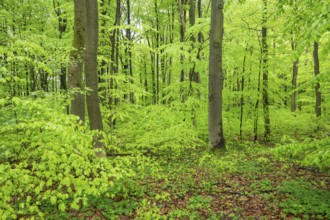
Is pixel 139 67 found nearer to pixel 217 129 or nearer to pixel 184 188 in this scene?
pixel 217 129

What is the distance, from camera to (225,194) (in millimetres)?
6164

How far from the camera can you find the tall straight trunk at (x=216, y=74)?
9.04m

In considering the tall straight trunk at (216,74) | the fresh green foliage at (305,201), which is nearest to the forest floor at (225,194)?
the fresh green foliage at (305,201)

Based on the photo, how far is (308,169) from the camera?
7812 mm

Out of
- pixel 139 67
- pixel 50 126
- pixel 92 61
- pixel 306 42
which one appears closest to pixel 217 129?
pixel 92 61

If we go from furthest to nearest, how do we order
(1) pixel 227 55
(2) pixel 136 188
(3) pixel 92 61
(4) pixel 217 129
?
1. (1) pixel 227 55
2. (4) pixel 217 129
3. (3) pixel 92 61
4. (2) pixel 136 188

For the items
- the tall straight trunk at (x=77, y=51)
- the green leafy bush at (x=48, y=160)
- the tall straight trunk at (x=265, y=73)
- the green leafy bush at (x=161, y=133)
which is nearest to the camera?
the green leafy bush at (x=48, y=160)

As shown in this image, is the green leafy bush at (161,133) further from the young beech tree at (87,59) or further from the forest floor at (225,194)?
the young beech tree at (87,59)

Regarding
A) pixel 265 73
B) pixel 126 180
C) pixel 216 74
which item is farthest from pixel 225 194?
pixel 265 73

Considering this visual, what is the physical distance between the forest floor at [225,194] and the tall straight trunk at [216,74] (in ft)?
4.36

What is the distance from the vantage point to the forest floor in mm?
5133

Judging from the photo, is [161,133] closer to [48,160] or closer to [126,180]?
[126,180]

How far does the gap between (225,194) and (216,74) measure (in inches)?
185

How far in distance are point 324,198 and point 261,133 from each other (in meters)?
9.87
